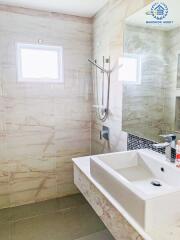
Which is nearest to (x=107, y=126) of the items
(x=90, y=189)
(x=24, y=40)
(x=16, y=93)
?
(x=90, y=189)

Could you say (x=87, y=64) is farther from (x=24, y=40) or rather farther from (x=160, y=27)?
(x=160, y=27)

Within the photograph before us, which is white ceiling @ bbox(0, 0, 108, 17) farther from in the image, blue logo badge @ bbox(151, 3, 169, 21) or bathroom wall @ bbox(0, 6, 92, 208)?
blue logo badge @ bbox(151, 3, 169, 21)

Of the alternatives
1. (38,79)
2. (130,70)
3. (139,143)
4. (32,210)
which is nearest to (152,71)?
(130,70)

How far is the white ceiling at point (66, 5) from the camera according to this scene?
7.14 ft

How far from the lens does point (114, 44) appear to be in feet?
7.02

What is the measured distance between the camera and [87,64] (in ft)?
8.79

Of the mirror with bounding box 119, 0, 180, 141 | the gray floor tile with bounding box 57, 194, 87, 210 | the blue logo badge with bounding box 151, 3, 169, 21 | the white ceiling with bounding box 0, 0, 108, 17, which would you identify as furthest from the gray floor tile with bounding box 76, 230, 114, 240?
the white ceiling with bounding box 0, 0, 108, 17

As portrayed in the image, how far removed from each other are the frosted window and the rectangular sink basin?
2.32 feet

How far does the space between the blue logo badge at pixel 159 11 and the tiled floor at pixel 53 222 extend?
2.09 m

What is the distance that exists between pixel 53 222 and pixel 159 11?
2357 millimetres

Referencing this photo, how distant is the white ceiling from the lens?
85.7 inches

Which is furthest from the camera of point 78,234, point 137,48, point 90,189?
point 78,234

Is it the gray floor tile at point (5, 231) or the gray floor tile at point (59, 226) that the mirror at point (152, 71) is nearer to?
the gray floor tile at point (59, 226)

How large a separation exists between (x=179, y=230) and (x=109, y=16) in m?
2.09
